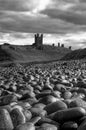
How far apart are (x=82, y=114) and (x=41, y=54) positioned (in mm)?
69362

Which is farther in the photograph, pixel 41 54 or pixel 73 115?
pixel 41 54

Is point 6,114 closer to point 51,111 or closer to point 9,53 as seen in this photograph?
point 51,111

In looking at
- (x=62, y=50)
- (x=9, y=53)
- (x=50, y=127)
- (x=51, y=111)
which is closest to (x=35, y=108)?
(x=51, y=111)

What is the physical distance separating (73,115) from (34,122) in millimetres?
553

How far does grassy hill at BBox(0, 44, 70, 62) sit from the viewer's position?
60.5m

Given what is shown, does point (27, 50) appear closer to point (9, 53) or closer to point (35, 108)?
point (9, 53)

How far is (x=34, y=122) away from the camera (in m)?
3.84

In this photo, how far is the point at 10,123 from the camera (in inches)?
143

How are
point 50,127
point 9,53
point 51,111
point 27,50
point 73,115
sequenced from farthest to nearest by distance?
point 27,50 < point 9,53 < point 51,111 < point 73,115 < point 50,127

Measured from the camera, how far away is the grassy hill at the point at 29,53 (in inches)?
2383

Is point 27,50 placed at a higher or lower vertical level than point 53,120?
lower

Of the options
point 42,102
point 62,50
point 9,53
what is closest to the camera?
point 42,102

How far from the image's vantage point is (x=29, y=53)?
227 ft

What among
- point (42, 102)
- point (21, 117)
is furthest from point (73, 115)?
point (42, 102)
